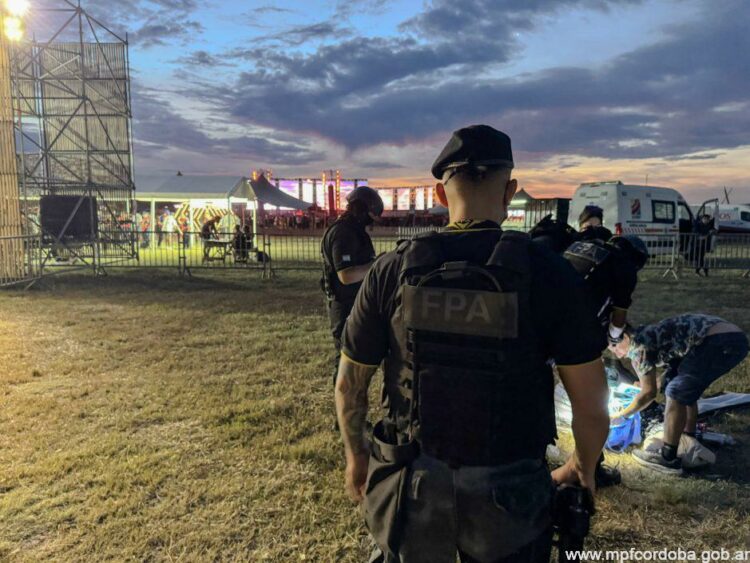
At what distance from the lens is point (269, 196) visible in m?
22.9

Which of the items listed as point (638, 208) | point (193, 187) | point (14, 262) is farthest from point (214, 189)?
point (638, 208)

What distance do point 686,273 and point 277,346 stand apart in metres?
13.8

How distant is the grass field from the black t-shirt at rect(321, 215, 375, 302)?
150 cm

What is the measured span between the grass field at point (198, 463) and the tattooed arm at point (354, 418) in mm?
1247

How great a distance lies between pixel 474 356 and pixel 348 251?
249 centimetres

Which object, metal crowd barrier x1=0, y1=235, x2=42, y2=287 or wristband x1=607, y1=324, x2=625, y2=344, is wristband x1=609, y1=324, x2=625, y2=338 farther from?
metal crowd barrier x1=0, y1=235, x2=42, y2=287

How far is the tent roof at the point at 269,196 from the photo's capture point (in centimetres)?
2216

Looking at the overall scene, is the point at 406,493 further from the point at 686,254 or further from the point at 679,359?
the point at 686,254

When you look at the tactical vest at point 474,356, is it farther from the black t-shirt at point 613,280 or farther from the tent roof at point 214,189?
the tent roof at point 214,189

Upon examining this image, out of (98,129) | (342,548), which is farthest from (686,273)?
(98,129)

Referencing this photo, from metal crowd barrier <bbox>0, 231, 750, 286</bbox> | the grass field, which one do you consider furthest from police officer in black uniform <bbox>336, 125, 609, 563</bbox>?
metal crowd barrier <bbox>0, 231, 750, 286</bbox>

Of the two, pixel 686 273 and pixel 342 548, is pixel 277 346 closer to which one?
pixel 342 548

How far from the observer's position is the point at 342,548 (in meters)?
2.99

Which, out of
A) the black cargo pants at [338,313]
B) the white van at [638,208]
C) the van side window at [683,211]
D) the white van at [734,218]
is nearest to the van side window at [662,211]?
the white van at [638,208]
